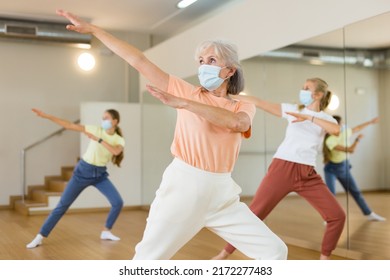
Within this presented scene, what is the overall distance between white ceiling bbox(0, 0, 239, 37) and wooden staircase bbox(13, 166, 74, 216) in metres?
2.24

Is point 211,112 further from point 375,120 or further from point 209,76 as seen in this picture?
point 375,120

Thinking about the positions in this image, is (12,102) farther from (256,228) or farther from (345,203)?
(256,228)

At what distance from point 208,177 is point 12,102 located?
6.77 meters

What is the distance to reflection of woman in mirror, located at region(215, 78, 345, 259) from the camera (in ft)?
12.2

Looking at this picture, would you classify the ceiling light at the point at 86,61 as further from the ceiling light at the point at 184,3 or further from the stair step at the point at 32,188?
the ceiling light at the point at 184,3

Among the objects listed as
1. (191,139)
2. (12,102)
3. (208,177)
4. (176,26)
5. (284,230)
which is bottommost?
(284,230)

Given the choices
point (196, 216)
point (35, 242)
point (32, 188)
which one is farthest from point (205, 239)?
point (32, 188)

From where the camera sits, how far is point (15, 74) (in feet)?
27.2

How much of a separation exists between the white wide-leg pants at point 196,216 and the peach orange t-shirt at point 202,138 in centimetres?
3

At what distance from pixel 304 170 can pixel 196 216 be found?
1.82 m

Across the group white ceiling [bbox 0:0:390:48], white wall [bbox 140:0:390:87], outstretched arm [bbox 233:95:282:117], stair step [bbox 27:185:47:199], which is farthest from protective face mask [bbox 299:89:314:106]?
stair step [bbox 27:185:47:199]

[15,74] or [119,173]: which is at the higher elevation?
[15,74]

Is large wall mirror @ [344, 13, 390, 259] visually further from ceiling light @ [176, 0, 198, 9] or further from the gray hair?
ceiling light @ [176, 0, 198, 9]
